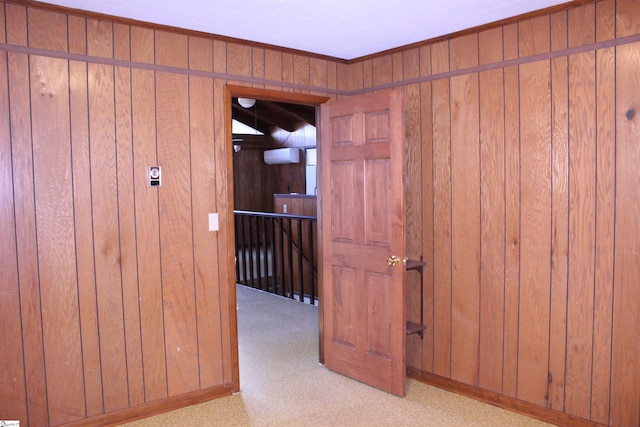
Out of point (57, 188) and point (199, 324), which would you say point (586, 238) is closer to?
point (199, 324)

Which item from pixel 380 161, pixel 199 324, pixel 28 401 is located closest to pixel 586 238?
pixel 380 161

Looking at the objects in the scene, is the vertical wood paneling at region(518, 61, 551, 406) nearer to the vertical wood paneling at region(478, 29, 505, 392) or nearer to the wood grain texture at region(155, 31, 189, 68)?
the vertical wood paneling at region(478, 29, 505, 392)

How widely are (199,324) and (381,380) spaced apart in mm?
1294

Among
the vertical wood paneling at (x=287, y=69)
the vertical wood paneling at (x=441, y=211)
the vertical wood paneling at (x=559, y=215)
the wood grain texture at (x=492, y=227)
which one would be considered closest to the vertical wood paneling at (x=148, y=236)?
the vertical wood paneling at (x=287, y=69)

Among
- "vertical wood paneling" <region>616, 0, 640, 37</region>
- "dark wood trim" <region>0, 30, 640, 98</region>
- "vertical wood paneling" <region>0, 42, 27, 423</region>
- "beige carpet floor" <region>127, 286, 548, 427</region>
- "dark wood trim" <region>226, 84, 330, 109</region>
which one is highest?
"vertical wood paneling" <region>616, 0, 640, 37</region>

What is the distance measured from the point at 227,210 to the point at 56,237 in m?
1.04

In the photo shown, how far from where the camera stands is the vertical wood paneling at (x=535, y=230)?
2971 millimetres

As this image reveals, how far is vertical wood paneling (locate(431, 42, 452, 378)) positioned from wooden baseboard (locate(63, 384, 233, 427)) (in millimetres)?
1508

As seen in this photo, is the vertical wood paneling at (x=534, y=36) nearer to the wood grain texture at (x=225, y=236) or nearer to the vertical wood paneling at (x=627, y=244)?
the vertical wood paneling at (x=627, y=244)

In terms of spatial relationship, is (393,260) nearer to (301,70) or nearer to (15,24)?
(301,70)

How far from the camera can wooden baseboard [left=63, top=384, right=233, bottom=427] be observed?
9.73ft

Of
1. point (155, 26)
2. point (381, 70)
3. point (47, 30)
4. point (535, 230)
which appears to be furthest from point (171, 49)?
point (535, 230)

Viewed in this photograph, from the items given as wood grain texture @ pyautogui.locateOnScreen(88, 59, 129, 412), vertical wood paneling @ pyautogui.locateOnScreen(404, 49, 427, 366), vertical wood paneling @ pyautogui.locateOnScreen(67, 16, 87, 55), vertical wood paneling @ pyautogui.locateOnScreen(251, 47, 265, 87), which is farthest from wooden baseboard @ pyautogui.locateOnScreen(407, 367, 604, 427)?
vertical wood paneling @ pyautogui.locateOnScreen(67, 16, 87, 55)

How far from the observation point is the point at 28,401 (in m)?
2.74
